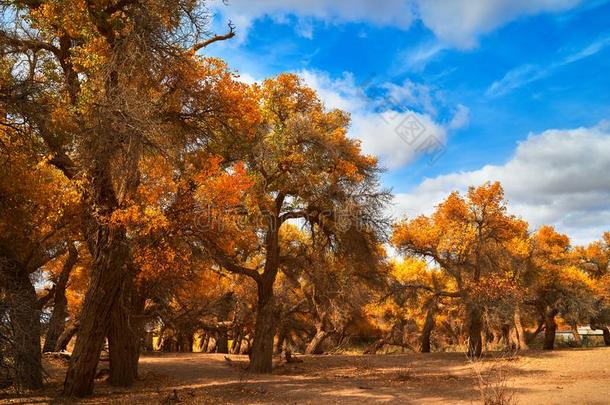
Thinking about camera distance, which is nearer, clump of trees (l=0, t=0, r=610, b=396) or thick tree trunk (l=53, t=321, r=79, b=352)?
clump of trees (l=0, t=0, r=610, b=396)

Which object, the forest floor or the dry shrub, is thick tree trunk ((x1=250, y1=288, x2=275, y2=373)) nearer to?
the forest floor

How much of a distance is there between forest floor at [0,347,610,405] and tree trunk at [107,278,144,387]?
1.52ft

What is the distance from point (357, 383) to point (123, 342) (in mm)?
7681

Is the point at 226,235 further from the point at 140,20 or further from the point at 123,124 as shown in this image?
the point at 140,20

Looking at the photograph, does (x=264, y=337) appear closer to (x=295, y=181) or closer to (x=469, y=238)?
(x=295, y=181)

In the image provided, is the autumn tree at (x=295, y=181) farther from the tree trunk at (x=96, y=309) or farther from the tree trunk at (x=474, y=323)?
the tree trunk at (x=474, y=323)

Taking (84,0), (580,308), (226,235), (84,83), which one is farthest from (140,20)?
(580,308)

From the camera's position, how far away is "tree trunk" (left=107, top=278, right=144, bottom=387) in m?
14.0

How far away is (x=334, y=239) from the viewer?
750 inches

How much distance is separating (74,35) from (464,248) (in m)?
19.9

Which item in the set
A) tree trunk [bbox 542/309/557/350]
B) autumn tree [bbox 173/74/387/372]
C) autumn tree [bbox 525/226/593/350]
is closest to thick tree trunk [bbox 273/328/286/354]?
autumn tree [bbox 173/74/387/372]

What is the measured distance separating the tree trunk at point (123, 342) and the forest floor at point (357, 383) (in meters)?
0.46

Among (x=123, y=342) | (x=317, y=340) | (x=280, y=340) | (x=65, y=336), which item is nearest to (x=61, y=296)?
(x=65, y=336)

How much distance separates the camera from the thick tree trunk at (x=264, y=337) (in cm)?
1875
